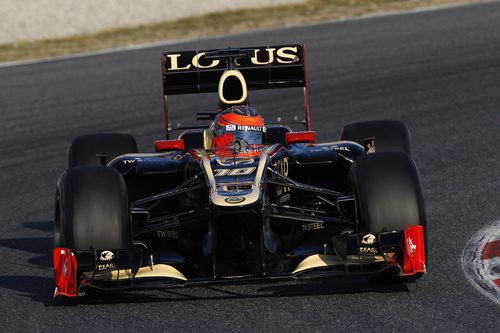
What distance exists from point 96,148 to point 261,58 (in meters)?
2.01

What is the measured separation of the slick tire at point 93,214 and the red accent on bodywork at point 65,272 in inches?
4.2

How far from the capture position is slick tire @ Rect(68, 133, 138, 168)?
11.7 meters

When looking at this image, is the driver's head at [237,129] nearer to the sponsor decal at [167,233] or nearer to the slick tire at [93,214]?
the sponsor decal at [167,233]

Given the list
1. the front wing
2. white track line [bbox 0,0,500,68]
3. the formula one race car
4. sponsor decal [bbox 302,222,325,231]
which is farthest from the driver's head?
white track line [bbox 0,0,500,68]

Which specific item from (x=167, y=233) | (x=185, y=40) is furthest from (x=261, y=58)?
(x=185, y=40)

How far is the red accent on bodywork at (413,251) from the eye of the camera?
897cm

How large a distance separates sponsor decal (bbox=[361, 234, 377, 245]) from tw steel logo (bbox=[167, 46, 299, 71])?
384cm

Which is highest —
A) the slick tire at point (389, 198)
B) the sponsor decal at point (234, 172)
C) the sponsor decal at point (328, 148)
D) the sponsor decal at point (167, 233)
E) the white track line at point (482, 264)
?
the sponsor decal at point (328, 148)

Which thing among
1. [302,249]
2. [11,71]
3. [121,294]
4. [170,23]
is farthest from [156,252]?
[170,23]

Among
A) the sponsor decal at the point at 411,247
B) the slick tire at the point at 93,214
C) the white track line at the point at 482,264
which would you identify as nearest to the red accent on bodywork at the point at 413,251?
the sponsor decal at the point at 411,247

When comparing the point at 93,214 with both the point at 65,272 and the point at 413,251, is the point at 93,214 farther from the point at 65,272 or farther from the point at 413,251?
the point at 413,251

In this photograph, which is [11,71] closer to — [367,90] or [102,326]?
[367,90]

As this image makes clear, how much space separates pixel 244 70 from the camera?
12570mm

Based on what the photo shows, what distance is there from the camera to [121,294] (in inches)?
378
